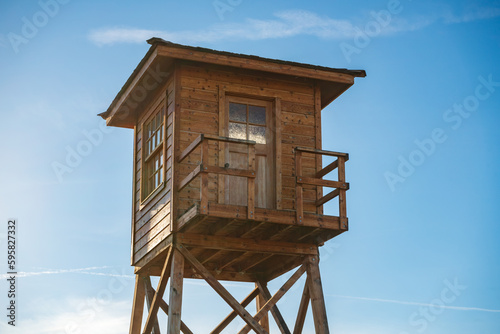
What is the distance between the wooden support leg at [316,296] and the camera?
18172mm

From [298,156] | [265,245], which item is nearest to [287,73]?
[298,156]

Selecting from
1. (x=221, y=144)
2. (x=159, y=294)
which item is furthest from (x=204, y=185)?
(x=159, y=294)

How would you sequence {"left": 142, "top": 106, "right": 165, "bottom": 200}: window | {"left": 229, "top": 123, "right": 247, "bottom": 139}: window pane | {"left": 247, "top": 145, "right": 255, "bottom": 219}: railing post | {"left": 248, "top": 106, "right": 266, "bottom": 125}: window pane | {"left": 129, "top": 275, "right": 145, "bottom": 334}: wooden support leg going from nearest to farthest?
{"left": 247, "top": 145, "right": 255, "bottom": 219}: railing post → {"left": 229, "top": 123, "right": 247, "bottom": 139}: window pane → {"left": 248, "top": 106, "right": 266, "bottom": 125}: window pane → {"left": 142, "top": 106, "right": 165, "bottom": 200}: window → {"left": 129, "top": 275, "right": 145, "bottom": 334}: wooden support leg

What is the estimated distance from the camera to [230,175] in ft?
56.8

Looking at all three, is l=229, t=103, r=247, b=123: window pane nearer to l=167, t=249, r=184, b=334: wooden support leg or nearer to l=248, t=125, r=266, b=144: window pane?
l=248, t=125, r=266, b=144: window pane

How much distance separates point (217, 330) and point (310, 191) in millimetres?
3932

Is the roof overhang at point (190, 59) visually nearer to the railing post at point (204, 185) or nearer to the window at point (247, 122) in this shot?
the window at point (247, 122)

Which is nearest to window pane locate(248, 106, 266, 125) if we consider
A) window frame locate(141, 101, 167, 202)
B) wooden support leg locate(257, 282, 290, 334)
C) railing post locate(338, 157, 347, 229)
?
window frame locate(141, 101, 167, 202)

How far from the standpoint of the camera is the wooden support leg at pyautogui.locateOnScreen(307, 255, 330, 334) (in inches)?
715

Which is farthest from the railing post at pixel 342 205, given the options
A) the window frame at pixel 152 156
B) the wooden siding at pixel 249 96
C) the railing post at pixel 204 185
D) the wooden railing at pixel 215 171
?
the window frame at pixel 152 156

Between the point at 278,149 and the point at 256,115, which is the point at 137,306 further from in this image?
the point at 256,115

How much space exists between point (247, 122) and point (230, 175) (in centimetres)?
183

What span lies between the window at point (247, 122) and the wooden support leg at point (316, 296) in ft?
8.25

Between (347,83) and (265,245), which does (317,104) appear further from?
(265,245)
